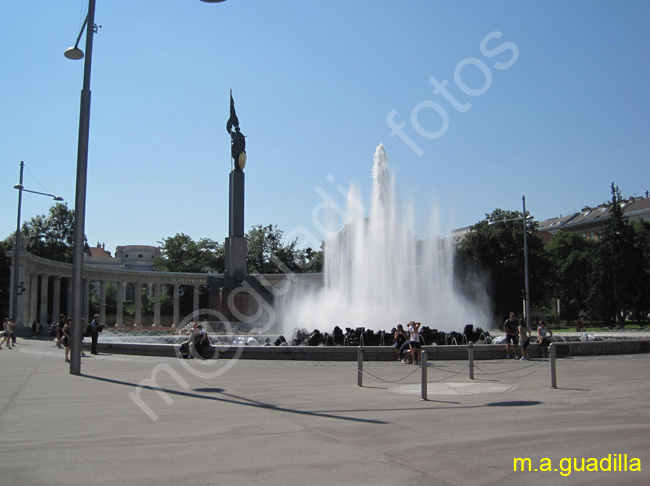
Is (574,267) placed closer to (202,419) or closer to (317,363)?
(317,363)

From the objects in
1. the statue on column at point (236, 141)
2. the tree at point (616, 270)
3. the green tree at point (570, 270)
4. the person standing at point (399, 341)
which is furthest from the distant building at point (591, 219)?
the person standing at point (399, 341)

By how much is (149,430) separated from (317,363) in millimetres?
12109

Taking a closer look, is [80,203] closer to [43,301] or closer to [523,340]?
[523,340]

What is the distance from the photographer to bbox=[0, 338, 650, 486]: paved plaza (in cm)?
638

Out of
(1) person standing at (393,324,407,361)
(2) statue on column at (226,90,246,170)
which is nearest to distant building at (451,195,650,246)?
(2) statue on column at (226,90,246,170)

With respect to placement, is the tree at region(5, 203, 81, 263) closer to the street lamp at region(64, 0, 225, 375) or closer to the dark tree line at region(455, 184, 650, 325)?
the dark tree line at region(455, 184, 650, 325)

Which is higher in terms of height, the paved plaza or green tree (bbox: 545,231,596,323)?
green tree (bbox: 545,231,596,323)

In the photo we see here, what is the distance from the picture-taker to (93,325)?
26266 mm

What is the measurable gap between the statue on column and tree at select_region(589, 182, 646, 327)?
40285 mm

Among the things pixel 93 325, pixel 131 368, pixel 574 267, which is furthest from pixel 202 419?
pixel 574 267

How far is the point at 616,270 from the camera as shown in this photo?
6269cm

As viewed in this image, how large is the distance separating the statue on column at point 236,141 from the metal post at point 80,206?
103ft

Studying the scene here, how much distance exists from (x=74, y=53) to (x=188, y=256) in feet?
282

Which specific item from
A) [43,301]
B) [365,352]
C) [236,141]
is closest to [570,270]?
[236,141]
